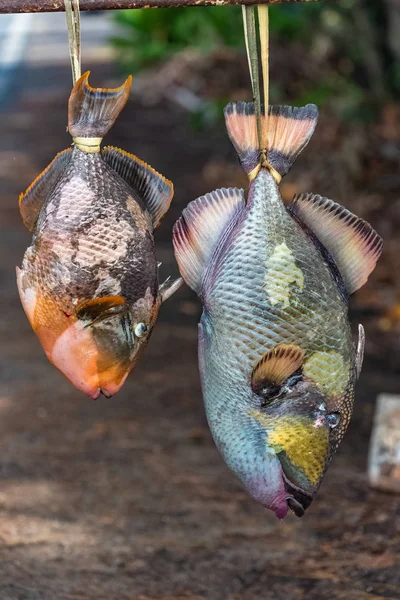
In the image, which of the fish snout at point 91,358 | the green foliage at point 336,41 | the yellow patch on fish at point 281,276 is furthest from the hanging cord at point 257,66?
the green foliage at point 336,41

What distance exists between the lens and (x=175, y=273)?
7953 mm

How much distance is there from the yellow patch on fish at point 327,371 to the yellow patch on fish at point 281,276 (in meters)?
0.15

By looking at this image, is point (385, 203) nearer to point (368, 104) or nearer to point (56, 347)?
point (368, 104)

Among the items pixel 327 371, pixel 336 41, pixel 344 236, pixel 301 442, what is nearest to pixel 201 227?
pixel 344 236

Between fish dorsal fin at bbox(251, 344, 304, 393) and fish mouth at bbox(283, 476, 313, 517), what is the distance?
0.75ft

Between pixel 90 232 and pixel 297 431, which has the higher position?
pixel 90 232

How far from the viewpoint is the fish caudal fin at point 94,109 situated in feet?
6.71

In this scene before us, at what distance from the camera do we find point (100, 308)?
208 cm

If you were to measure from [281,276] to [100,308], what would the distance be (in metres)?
0.46

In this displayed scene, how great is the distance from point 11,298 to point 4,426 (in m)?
2.45

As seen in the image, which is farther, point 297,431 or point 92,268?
point 92,268

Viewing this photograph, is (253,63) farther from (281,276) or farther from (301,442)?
(301,442)

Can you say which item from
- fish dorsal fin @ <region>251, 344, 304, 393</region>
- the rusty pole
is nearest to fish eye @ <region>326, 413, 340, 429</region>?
Answer: fish dorsal fin @ <region>251, 344, 304, 393</region>

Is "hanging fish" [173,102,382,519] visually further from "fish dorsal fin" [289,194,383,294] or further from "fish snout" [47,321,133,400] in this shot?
"fish snout" [47,321,133,400]
